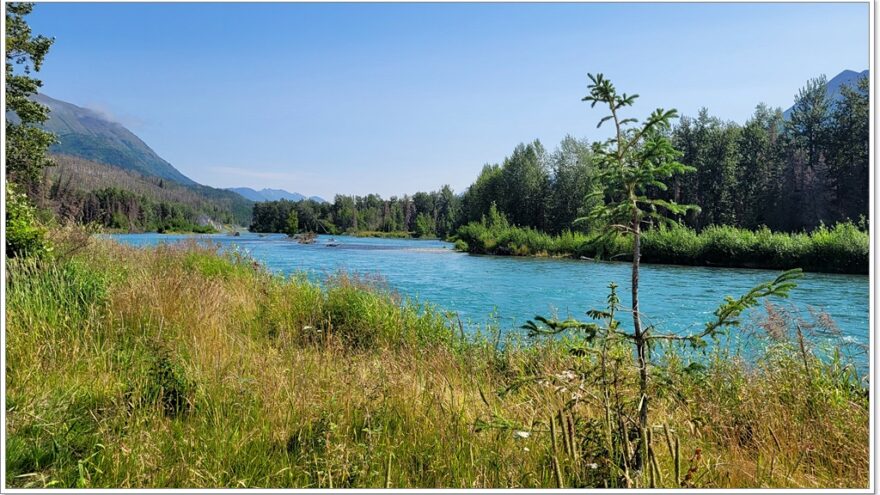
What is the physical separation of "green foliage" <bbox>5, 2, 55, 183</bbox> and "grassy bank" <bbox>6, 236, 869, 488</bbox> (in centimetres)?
1304

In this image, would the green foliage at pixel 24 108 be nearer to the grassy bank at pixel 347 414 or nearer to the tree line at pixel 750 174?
the grassy bank at pixel 347 414

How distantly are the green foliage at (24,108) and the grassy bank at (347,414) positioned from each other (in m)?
13.0

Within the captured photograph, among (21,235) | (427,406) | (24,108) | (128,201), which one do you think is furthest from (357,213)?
(427,406)

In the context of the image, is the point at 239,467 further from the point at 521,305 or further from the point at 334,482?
the point at 521,305

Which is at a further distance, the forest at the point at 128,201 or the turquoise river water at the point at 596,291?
the forest at the point at 128,201

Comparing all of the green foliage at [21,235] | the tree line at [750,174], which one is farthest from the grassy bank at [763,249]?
the green foliage at [21,235]

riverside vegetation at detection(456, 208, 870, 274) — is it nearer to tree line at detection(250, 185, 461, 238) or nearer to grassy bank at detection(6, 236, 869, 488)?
grassy bank at detection(6, 236, 869, 488)

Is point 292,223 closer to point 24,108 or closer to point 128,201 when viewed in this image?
point 128,201

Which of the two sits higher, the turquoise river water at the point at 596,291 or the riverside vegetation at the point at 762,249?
the riverside vegetation at the point at 762,249

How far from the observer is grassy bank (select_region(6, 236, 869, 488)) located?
2.56 meters

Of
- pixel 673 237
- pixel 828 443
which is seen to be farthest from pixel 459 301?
pixel 673 237

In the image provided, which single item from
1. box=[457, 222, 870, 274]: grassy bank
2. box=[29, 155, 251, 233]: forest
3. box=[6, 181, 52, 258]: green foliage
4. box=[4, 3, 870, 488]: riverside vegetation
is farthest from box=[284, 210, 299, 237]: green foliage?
box=[4, 3, 870, 488]: riverside vegetation

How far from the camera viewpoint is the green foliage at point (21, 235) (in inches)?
273

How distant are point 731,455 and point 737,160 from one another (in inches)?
2040
